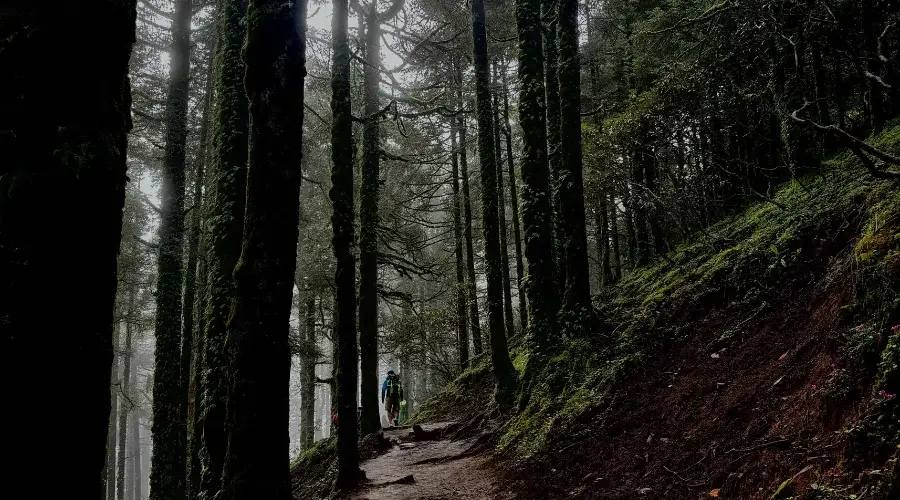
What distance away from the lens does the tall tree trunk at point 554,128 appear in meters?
10.6

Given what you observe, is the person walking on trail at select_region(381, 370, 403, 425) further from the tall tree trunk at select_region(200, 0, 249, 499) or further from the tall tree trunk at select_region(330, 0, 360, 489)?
the tall tree trunk at select_region(200, 0, 249, 499)

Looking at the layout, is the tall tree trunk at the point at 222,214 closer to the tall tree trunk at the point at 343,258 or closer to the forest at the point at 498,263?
the forest at the point at 498,263

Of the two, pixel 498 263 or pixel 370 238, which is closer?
pixel 498 263

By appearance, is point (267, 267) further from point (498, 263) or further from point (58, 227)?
point (498, 263)

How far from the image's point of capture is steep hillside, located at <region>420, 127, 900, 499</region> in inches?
127

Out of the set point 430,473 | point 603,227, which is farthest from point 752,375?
point 603,227

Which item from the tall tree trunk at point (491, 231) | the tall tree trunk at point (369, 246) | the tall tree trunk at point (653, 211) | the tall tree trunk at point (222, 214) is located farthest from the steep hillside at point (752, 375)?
the tall tree trunk at point (369, 246)

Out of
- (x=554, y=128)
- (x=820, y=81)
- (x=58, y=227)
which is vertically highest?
(x=554, y=128)

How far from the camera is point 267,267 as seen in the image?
176 inches

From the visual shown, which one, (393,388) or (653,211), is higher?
(653,211)

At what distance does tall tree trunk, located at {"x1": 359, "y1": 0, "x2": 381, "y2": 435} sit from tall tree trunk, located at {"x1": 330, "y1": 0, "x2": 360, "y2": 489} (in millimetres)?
3269

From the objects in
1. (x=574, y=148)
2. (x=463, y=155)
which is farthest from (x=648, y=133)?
(x=463, y=155)

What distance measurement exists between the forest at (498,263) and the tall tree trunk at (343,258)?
43 millimetres

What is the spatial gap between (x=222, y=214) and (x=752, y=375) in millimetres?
6914
